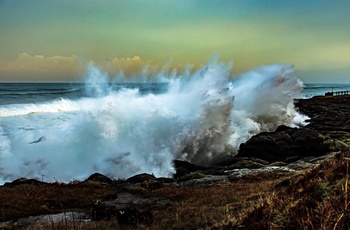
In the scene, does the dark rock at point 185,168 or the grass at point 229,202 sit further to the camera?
the dark rock at point 185,168

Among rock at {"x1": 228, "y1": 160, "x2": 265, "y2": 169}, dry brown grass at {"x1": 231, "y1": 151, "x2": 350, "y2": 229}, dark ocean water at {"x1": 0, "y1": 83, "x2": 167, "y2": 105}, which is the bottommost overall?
dry brown grass at {"x1": 231, "y1": 151, "x2": 350, "y2": 229}

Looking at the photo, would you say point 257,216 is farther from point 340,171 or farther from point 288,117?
point 288,117

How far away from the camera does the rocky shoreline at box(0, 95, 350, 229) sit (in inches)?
443

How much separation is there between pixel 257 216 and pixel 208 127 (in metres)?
24.8

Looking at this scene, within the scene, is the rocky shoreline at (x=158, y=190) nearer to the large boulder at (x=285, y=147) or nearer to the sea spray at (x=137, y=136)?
the large boulder at (x=285, y=147)

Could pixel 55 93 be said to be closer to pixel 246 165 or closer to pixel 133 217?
pixel 246 165

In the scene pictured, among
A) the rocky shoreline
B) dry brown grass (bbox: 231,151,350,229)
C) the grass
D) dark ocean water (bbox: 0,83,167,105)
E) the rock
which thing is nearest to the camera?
dry brown grass (bbox: 231,151,350,229)

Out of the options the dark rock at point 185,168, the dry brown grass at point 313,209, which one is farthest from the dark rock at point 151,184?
the dry brown grass at point 313,209

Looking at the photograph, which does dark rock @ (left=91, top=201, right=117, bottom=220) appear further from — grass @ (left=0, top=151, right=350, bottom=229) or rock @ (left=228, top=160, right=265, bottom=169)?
rock @ (left=228, top=160, right=265, bottom=169)

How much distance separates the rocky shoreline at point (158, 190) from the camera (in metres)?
11.3

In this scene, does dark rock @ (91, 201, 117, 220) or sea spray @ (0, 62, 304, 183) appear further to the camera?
sea spray @ (0, 62, 304, 183)

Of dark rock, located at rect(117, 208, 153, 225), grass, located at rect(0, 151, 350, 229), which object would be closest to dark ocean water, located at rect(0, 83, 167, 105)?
grass, located at rect(0, 151, 350, 229)

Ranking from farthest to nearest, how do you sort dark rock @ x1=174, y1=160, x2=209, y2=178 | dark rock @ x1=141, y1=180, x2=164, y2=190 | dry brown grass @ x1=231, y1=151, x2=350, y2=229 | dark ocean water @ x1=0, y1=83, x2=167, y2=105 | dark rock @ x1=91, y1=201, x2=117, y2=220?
dark ocean water @ x1=0, y1=83, x2=167, y2=105, dark rock @ x1=174, y1=160, x2=209, y2=178, dark rock @ x1=141, y1=180, x2=164, y2=190, dark rock @ x1=91, y1=201, x2=117, y2=220, dry brown grass @ x1=231, y1=151, x2=350, y2=229

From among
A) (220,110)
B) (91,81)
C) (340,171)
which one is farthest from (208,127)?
(340,171)
